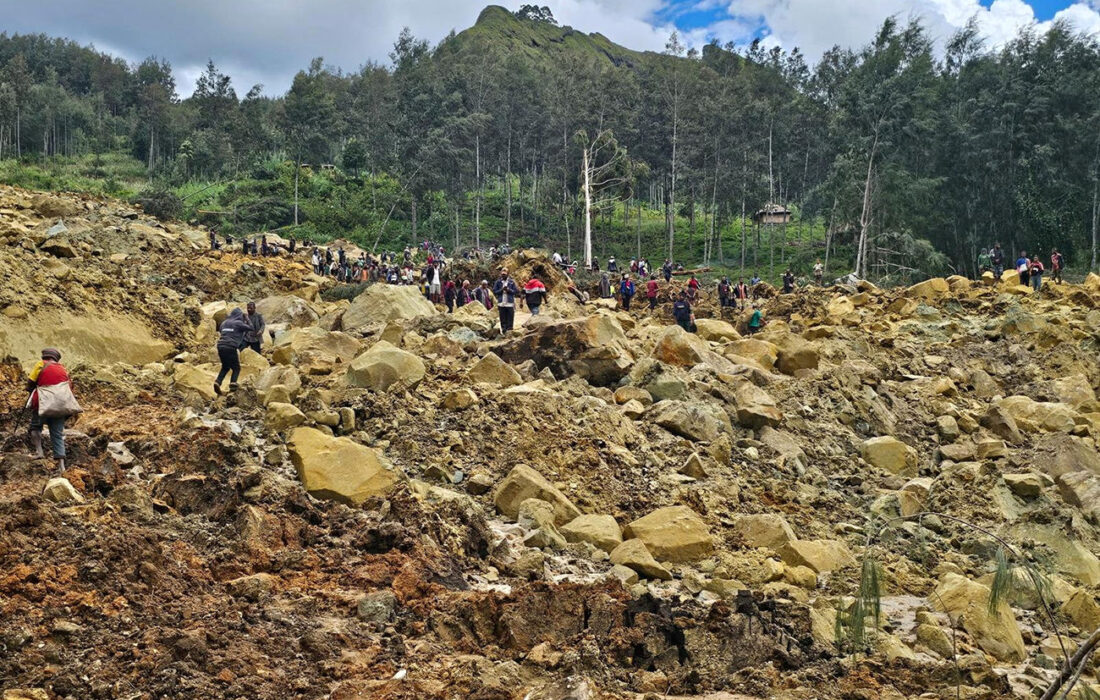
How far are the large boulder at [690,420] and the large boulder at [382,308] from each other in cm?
593

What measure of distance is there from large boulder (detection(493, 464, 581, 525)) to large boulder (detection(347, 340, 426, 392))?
2.81 meters

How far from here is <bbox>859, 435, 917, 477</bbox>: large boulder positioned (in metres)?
12.7

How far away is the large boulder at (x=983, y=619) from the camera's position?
7.12 meters

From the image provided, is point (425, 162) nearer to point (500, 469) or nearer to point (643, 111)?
point (643, 111)

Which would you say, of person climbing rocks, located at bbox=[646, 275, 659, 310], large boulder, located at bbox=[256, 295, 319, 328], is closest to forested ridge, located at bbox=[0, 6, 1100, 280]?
person climbing rocks, located at bbox=[646, 275, 659, 310]

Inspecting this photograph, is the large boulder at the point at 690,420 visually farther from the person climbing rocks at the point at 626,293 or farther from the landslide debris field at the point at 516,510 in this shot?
the person climbing rocks at the point at 626,293

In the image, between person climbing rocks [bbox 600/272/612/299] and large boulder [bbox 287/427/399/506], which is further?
person climbing rocks [bbox 600/272/612/299]

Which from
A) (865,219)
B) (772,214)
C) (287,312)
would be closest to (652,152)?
(772,214)

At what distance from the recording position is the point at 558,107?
58.2 meters

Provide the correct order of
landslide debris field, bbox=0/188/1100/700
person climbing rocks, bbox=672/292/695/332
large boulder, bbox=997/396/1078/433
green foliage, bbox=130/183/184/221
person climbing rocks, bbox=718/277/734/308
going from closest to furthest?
landslide debris field, bbox=0/188/1100/700 → large boulder, bbox=997/396/1078/433 → person climbing rocks, bbox=672/292/695/332 → person climbing rocks, bbox=718/277/734/308 → green foliage, bbox=130/183/184/221

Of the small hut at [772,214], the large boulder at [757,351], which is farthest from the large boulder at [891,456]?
the small hut at [772,214]

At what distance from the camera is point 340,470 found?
839 centimetres

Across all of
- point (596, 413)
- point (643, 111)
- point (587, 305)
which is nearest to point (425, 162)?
point (643, 111)

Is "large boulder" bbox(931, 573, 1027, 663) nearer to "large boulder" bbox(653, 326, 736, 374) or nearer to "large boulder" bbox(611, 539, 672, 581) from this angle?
"large boulder" bbox(611, 539, 672, 581)
